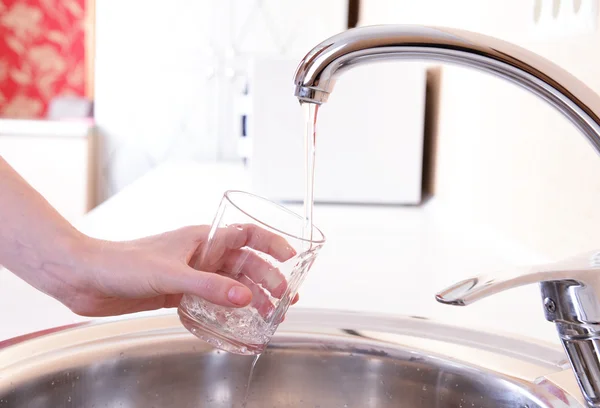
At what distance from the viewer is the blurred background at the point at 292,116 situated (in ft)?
3.12

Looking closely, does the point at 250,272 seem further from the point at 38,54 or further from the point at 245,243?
the point at 38,54

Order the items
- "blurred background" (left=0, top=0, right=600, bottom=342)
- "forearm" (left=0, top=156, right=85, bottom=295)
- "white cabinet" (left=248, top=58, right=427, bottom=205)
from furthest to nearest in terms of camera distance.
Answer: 1. "white cabinet" (left=248, top=58, right=427, bottom=205)
2. "blurred background" (left=0, top=0, right=600, bottom=342)
3. "forearm" (left=0, top=156, right=85, bottom=295)

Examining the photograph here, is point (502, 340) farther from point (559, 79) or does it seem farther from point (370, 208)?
point (370, 208)

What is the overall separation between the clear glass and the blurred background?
0.38 metres

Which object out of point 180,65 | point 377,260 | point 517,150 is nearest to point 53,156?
point 180,65

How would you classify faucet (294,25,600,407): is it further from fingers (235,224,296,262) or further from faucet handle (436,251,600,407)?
fingers (235,224,296,262)

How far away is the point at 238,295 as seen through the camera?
0.55 metres

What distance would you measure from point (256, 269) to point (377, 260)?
54 centimetres

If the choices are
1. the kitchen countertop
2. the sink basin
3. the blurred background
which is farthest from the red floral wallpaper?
the sink basin

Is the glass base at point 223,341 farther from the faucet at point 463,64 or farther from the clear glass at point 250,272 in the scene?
the faucet at point 463,64

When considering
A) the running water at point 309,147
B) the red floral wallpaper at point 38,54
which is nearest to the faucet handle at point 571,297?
the running water at point 309,147

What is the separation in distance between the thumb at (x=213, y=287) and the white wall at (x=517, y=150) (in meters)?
0.42

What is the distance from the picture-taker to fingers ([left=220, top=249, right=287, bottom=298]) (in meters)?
0.57

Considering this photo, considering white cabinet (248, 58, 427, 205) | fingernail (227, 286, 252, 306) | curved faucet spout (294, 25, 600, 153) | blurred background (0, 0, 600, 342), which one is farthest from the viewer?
white cabinet (248, 58, 427, 205)
